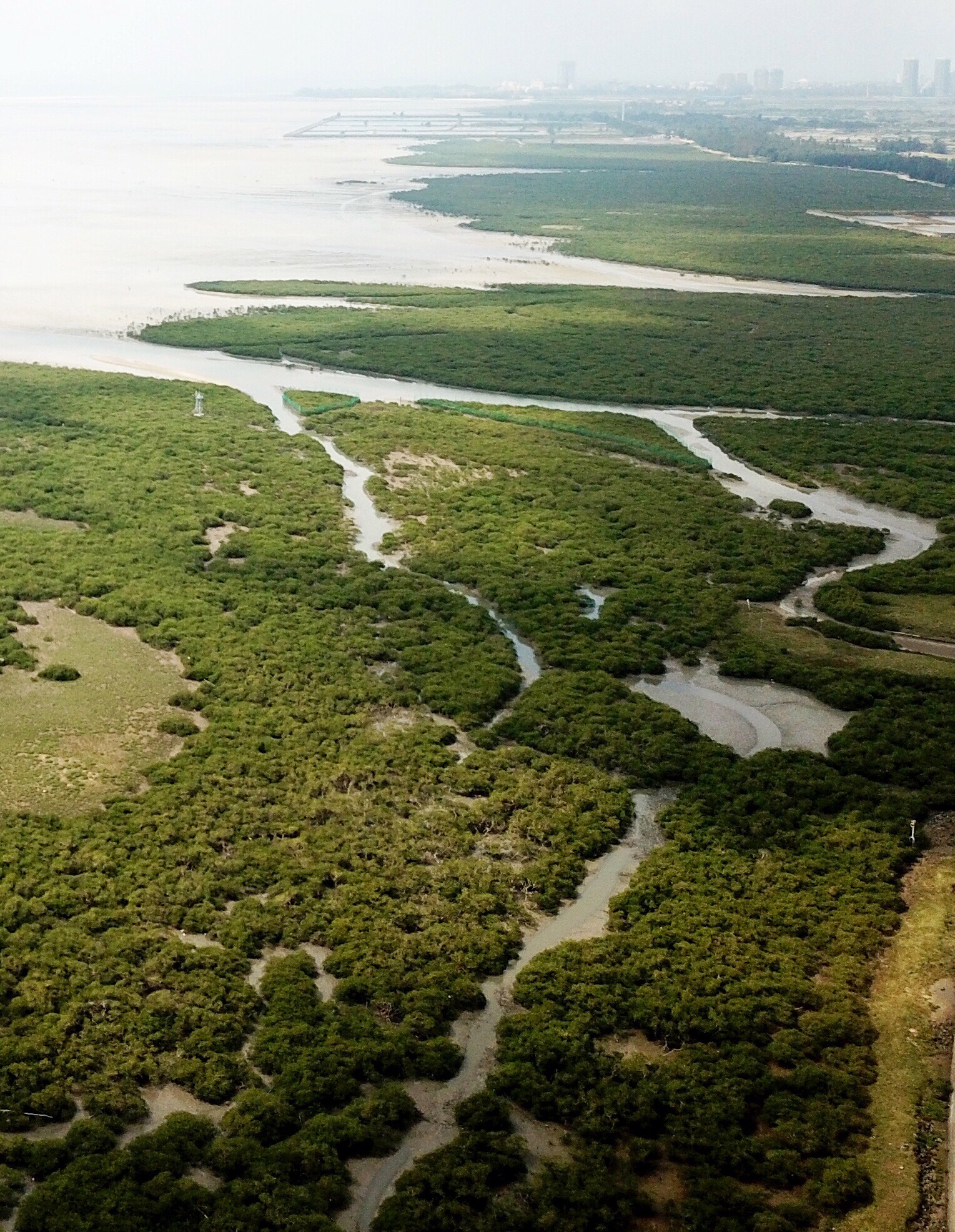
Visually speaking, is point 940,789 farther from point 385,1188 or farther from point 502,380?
point 502,380

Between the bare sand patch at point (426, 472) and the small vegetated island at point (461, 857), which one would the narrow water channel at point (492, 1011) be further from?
the bare sand patch at point (426, 472)

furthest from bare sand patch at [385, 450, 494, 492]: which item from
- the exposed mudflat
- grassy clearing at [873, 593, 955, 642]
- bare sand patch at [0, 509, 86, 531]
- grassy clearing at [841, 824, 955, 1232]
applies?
grassy clearing at [841, 824, 955, 1232]

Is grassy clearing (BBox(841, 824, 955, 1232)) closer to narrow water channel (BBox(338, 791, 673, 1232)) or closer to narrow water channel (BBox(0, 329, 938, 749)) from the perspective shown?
narrow water channel (BBox(338, 791, 673, 1232))

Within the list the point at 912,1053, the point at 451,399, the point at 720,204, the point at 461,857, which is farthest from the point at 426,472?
the point at 720,204

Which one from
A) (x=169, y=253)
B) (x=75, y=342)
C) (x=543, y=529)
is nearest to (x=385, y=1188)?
(x=543, y=529)

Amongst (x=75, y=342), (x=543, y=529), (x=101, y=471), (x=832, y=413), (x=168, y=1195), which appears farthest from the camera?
(x=75, y=342)
